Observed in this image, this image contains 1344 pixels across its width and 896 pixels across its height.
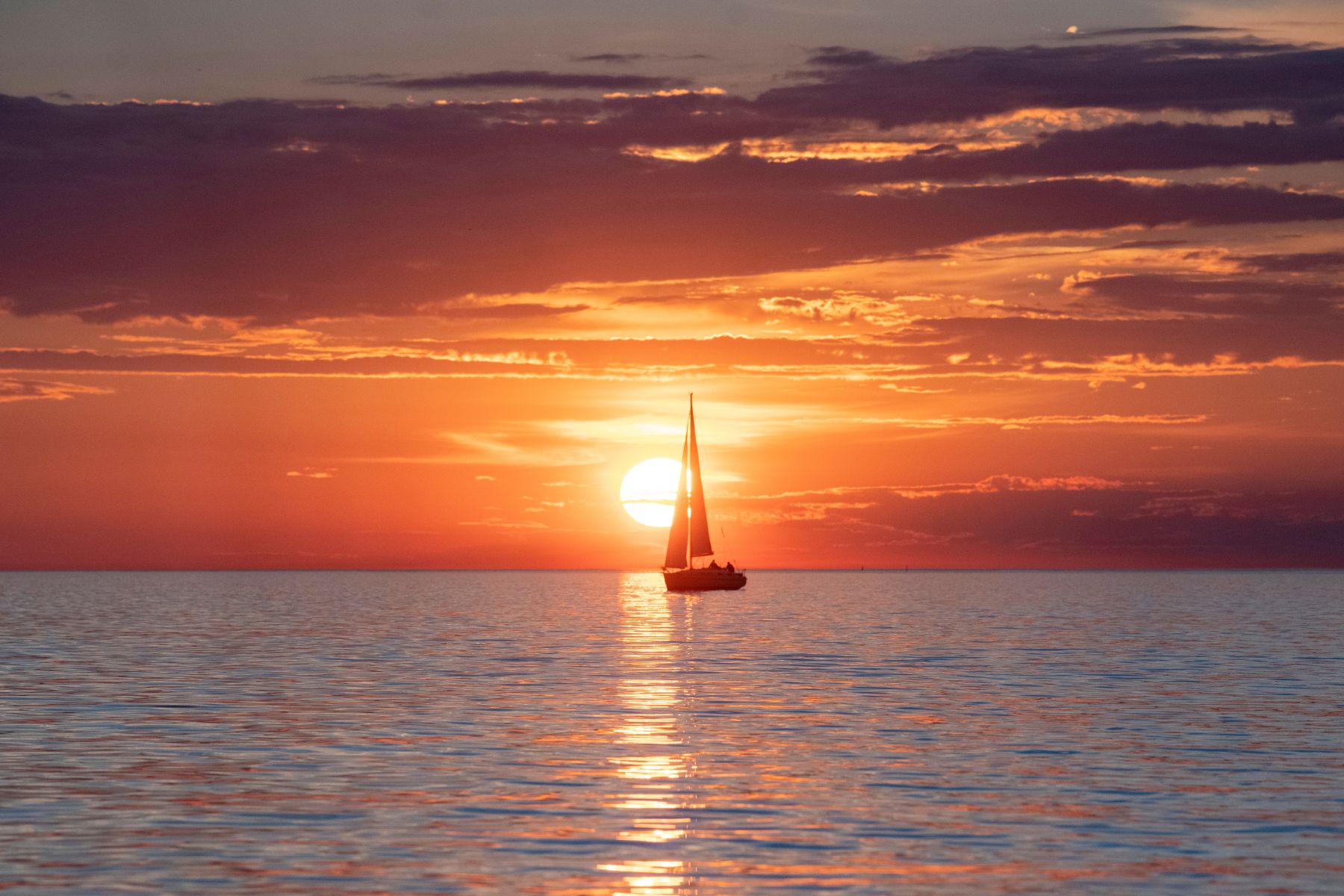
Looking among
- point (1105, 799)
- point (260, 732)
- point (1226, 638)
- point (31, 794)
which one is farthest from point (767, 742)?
point (1226, 638)

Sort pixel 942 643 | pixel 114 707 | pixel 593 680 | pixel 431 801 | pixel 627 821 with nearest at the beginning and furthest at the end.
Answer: pixel 627 821, pixel 431 801, pixel 114 707, pixel 593 680, pixel 942 643

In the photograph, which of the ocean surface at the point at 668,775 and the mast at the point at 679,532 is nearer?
the ocean surface at the point at 668,775

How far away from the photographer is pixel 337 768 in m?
36.2

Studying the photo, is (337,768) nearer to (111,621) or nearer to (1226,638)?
(1226,638)

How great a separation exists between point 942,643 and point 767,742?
2215 inches

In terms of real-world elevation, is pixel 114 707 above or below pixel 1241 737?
above

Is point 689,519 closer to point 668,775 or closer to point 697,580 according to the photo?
point 697,580

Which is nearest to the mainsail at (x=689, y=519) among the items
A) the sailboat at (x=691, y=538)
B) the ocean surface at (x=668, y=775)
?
the sailboat at (x=691, y=538)

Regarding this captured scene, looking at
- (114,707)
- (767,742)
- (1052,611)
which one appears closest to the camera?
(767,742)

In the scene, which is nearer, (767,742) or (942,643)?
(767,742)

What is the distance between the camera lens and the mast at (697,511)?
17200cm

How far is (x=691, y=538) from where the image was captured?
17975 cm

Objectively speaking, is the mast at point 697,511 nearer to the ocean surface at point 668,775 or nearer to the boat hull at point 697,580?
the boat hull at point 697,580

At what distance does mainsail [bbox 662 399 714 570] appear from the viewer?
172 metres
